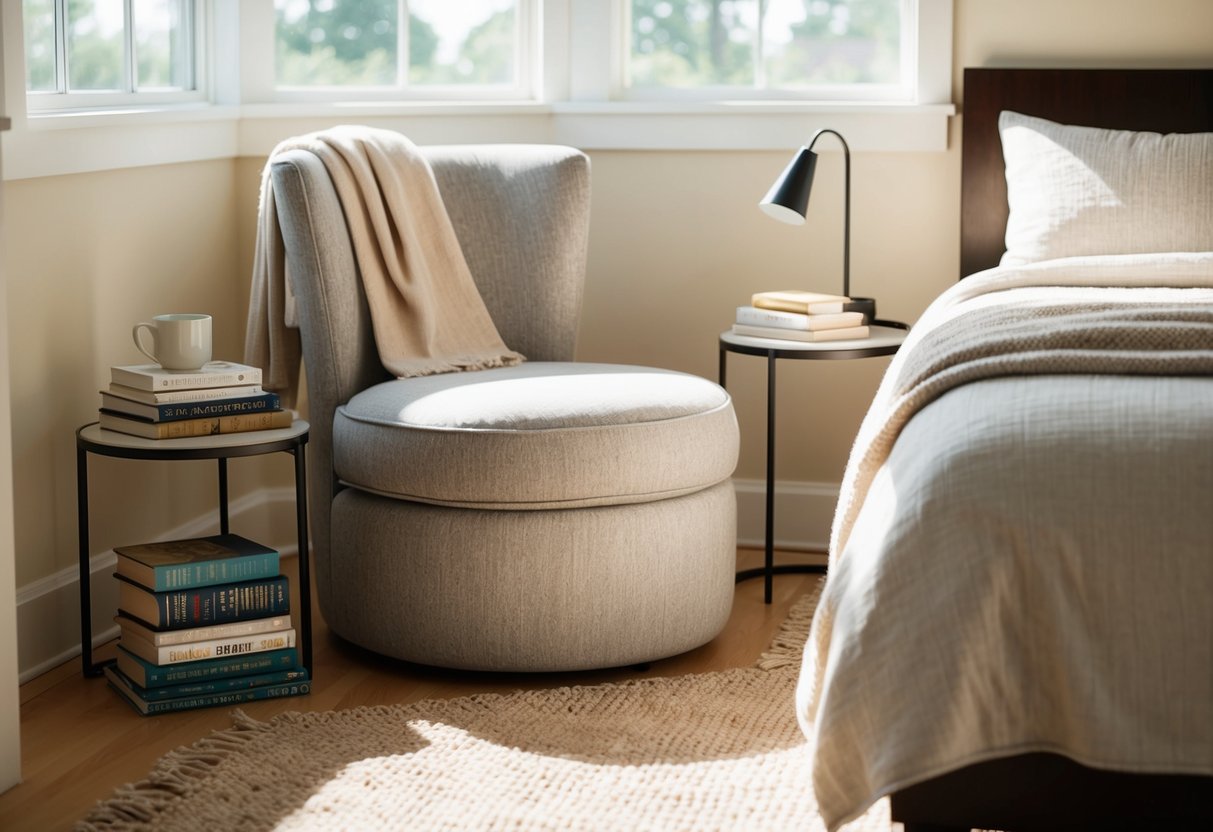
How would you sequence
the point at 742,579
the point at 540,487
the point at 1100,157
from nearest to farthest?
the point at 540,487, the point at 1100,157, the point at 742,579

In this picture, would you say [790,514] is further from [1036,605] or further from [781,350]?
[1036,605]

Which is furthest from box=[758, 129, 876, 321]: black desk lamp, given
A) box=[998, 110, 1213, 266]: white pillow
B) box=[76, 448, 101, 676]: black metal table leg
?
box=[76, 448, 101, 676]: black metal table leg

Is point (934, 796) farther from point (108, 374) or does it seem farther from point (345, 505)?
point (108, 374)

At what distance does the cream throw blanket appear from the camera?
2977 mm

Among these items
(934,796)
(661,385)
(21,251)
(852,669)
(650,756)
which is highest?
(21,251)

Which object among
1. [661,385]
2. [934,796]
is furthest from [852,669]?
[661,385]

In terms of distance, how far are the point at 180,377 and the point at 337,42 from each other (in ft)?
4.64

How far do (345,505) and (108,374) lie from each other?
2.09ft

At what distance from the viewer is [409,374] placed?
2.98 metres

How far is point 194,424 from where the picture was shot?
2609 mm

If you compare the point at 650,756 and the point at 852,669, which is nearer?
the point at 852,669

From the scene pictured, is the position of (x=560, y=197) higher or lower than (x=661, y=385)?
higher

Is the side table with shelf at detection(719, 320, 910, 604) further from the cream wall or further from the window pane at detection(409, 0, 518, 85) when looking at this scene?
the window pane at detection(409, 0, 518, 85)

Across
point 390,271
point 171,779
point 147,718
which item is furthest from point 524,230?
point 171,779
